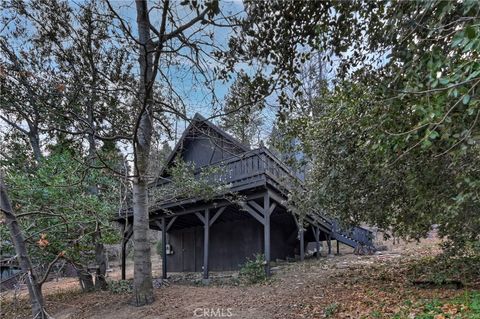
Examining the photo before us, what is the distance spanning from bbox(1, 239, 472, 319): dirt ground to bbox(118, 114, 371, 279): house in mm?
1295

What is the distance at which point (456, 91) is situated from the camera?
7.48 ft

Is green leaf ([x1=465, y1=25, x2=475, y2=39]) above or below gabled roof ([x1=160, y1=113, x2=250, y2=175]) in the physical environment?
below

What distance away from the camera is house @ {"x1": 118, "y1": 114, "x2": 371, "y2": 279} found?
9.85m

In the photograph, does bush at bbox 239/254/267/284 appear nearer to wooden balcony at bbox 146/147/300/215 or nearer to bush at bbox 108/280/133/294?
wooden balcony at bbox 146/147/300/215

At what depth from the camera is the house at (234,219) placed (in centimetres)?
985

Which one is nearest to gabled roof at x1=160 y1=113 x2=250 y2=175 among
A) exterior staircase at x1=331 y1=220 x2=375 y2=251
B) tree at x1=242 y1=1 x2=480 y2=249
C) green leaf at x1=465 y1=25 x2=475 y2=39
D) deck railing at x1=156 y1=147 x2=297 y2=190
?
deck railing at x1=156 y1=147 x2=297 y2=190

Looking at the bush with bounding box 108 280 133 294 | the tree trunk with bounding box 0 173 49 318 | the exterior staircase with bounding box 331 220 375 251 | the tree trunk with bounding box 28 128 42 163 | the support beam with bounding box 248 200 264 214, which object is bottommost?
the bush with bounding box 108 280 133 294

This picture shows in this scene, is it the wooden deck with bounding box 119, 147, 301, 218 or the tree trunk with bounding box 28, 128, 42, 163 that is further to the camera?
the tree trunk with bounding box 28, 128, 42, 163

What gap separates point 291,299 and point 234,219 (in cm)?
762

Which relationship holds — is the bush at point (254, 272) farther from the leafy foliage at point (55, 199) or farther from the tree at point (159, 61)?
the leafy foliage at point (55, 199)

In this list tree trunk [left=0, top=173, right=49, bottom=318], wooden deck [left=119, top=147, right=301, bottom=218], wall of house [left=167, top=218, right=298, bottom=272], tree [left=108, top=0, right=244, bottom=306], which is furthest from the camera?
wall of house [left=167, top=218, right=298, bottom=272]

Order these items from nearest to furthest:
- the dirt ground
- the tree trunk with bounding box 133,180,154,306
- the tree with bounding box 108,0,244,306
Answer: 1. the tree with bounding box 108,0,244,306
2. the dirt ground
3. the tree trunk with bounding box 133,180,154,306

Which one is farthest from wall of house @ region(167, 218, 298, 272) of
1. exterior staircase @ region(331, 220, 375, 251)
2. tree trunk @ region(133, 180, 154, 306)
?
tree trunk @ region(133, 180, 154, 306)

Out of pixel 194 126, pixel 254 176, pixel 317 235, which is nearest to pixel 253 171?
pixel 254 176
